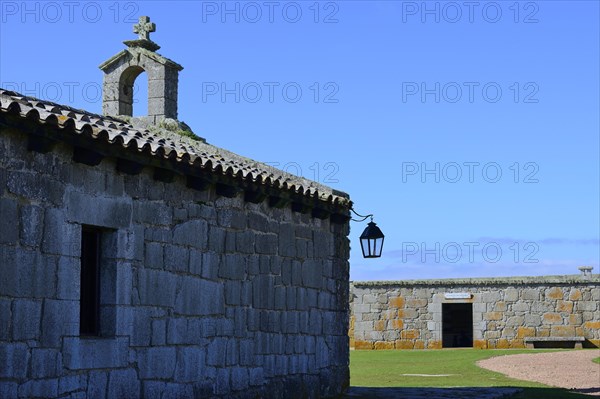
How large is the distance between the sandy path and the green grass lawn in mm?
427

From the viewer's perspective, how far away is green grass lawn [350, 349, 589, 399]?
16.3m

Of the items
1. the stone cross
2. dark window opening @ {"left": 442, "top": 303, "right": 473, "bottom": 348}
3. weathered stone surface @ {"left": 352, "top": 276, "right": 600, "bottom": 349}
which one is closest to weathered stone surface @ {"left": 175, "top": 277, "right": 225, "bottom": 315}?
the stone cross

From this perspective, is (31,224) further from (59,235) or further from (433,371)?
(433,371)

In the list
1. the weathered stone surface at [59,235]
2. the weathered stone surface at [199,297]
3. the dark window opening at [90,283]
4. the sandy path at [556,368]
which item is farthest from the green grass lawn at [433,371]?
the weathered stone surface at [59,235]

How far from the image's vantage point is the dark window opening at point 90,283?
9.27 m

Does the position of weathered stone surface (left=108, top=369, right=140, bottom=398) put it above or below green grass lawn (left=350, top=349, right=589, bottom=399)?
above

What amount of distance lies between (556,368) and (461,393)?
6972 millimetres

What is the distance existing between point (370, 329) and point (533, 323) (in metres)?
4.76

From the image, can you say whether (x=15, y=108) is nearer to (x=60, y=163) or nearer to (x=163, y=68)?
(x=60, y=163)

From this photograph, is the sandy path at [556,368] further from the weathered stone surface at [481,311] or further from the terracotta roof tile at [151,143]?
the terracotta roof tile at [151,143]

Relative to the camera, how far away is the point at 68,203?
344 inches

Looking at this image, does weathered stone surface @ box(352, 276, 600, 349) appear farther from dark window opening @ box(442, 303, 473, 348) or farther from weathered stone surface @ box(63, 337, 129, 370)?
weathered stone surface @ box(63, 337, 129, 370)

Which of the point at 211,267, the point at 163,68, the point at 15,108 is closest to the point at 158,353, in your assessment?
the point at 211,267

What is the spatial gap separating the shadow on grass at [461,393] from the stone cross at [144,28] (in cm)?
616
